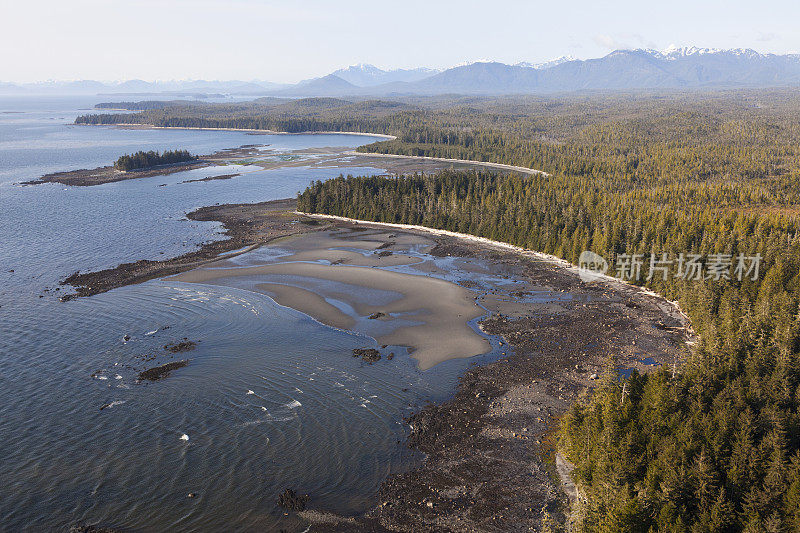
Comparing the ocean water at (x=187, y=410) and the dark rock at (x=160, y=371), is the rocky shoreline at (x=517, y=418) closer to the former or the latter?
the ocean water at (x=187, y=410)

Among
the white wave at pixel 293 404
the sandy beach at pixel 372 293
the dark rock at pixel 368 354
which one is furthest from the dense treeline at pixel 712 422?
the white wave at pixel 293 404

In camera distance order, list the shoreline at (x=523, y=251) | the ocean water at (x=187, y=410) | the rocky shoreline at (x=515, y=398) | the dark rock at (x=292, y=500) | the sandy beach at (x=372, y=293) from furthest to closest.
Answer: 1. the shoreline at (x=523, y=251)
2. the sandy beach at (x=372, y=293)
3. the ocean water at (x=187, y=410)
4. the dark rock at (x=292, y=500)
5. the rocky shoreline at (x=515, y=398)

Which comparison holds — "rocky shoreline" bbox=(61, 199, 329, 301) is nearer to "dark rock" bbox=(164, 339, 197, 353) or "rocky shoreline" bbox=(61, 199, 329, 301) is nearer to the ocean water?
the ocean water

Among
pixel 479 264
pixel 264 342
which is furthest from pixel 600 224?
pixel 264 342

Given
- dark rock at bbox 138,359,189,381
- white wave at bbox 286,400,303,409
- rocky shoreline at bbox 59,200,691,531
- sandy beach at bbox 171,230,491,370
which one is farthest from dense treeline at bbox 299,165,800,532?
dark rock at bbox 138,359,189,381

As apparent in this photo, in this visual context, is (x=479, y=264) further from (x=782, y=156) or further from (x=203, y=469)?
(x=782, y=156)

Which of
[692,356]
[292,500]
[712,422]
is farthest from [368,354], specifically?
[712,422]

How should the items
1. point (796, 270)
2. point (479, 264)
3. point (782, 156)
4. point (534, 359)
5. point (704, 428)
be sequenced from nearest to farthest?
point (704, 428), point (534, 359), point (796, 270), point (479, 264), point (782, 156)

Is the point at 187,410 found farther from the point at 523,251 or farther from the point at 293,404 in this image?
the point at 523,251

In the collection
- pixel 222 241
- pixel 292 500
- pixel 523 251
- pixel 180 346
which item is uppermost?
pixel 222 241
